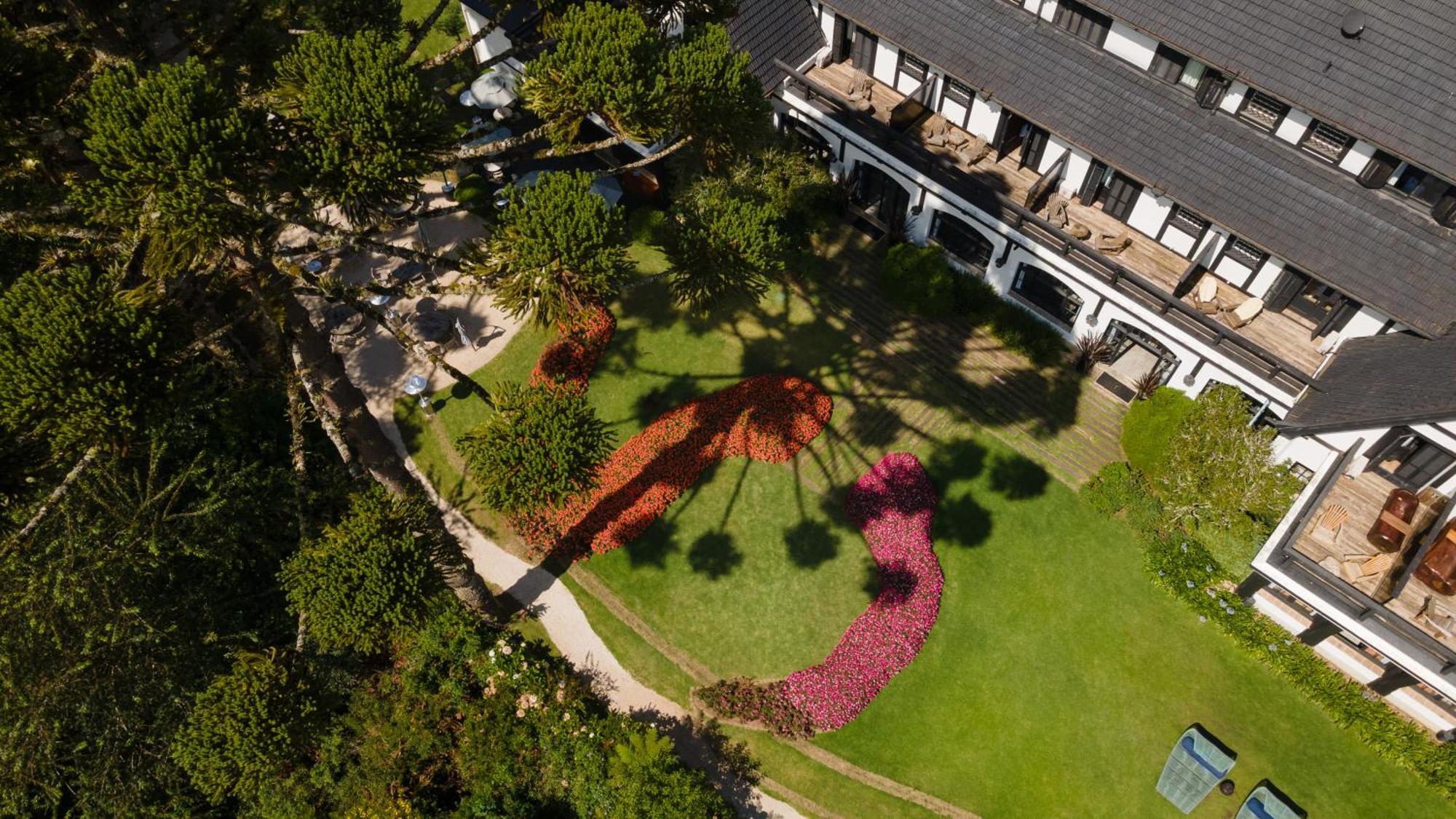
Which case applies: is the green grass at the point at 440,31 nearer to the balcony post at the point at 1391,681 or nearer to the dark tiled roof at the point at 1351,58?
Result: the dark tiled roof at the point at 1351,58

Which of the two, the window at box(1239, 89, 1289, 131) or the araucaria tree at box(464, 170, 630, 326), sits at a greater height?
the window at box(1239, 89, 1289, 131)

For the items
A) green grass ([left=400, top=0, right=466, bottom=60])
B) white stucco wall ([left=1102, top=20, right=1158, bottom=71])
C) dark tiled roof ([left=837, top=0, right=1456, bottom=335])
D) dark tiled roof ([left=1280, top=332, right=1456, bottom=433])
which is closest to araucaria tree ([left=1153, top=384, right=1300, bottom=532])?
dark tiled roof ([left=1280, top=332, right=1456, bottom=433])

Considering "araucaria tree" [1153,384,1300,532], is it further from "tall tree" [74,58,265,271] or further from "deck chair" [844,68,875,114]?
"tall tree" [74,58,265,271]

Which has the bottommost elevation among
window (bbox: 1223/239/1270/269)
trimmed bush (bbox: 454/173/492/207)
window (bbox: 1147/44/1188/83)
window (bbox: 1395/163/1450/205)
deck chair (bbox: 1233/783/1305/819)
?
deck chair (bbox: 1233/783/1305/819)

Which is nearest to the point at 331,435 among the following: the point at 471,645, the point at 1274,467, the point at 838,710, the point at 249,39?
the point at 471,645

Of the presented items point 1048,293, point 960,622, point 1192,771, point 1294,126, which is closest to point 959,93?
point 1048,293

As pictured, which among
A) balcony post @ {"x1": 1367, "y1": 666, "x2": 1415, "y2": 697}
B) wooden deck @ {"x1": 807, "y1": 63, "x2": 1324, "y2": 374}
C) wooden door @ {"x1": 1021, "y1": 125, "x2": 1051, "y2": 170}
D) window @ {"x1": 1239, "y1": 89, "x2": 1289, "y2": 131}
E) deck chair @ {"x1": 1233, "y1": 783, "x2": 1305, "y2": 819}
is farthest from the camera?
wooden door @ {"x1": 1021, "y1": 125, "x2": 1051, "y2": 170}
